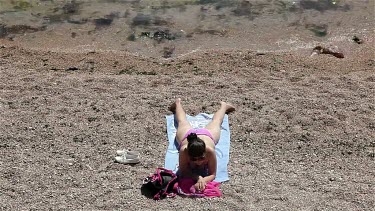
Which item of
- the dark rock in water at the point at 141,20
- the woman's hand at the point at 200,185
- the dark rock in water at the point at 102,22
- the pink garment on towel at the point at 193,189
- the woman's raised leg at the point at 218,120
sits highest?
the dark rock in water at the point at 141,20

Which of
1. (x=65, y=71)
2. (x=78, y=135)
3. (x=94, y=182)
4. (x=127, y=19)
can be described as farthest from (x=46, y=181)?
(x=127, y=19)

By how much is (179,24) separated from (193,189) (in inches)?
223

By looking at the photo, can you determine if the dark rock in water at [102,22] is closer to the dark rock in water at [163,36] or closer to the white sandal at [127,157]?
the dark rock in water at [163,36]

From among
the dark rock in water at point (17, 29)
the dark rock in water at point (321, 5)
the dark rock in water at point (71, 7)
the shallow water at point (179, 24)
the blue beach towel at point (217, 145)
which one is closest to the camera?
the blue beach towel at point (217, 145)

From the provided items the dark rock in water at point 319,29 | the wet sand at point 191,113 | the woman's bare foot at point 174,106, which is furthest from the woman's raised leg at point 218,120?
the dark rock in water at point 319,29

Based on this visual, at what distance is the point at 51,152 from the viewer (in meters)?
7.57

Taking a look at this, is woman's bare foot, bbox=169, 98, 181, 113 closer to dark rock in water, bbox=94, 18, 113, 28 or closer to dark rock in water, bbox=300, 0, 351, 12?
dark rock in water, bbox=94, 18, 113, 28

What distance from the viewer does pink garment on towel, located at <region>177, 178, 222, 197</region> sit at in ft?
22.1

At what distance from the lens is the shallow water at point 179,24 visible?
1119 cm

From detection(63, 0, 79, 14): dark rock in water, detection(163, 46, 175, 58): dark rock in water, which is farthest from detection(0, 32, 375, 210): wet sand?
detection(63, 0, 79, 14): dark rock in water

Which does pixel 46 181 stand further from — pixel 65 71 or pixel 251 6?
pixel 251 6

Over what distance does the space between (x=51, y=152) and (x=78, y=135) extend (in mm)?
497

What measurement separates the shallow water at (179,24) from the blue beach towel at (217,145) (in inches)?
108

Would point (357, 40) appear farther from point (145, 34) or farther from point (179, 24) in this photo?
point (145, 34)
